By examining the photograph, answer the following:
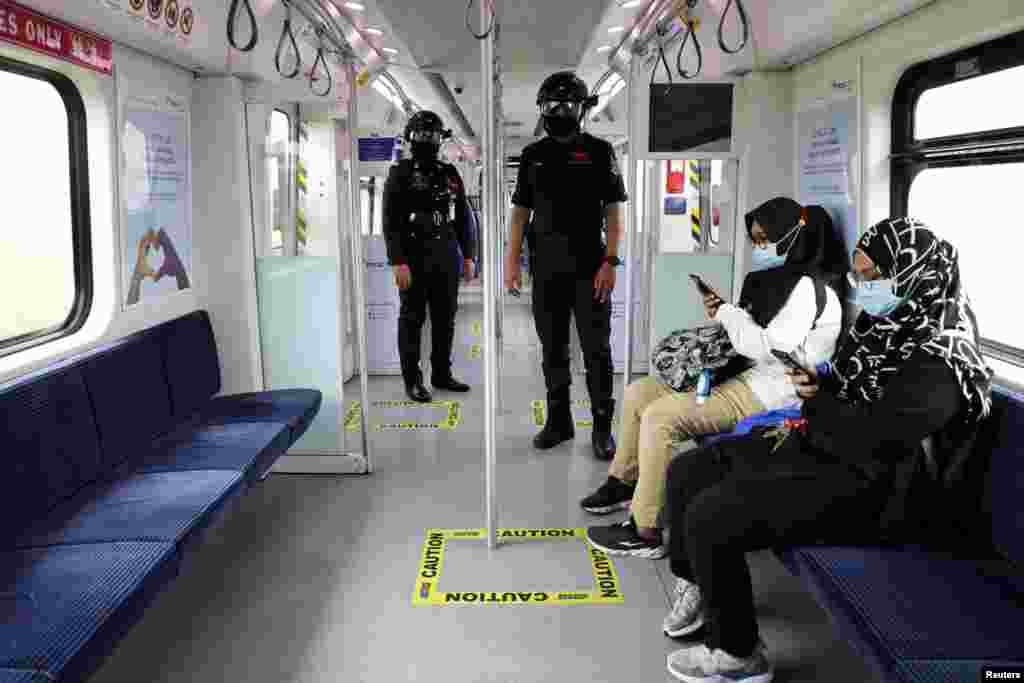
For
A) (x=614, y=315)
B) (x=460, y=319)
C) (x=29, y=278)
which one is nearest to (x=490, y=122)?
(x=614, y=315)

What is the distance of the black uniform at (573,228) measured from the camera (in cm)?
446

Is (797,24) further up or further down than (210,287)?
further up

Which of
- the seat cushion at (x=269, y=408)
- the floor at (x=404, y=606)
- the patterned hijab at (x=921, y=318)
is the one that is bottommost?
the floor at (x=404, y=606)

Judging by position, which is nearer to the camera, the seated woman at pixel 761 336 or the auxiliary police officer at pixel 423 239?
the seated woman at pixel 761 336

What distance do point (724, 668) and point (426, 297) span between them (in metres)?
4.09

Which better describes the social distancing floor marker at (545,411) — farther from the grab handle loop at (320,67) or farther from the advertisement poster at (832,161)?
the grab handle loop at (320,67)

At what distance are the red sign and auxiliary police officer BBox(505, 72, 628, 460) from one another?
6.63 ft

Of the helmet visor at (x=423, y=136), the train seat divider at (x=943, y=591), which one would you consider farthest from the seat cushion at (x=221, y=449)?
the helmet visor at (x=423, y=136)

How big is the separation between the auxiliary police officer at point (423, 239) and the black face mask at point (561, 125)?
149cm

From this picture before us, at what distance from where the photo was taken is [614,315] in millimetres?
7145

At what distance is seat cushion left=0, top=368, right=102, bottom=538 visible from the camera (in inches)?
99.9

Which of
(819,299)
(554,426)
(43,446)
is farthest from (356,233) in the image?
(819,299)

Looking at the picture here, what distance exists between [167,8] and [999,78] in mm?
3145

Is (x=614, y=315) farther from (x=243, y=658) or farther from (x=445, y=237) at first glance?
(x=243, y=658)
